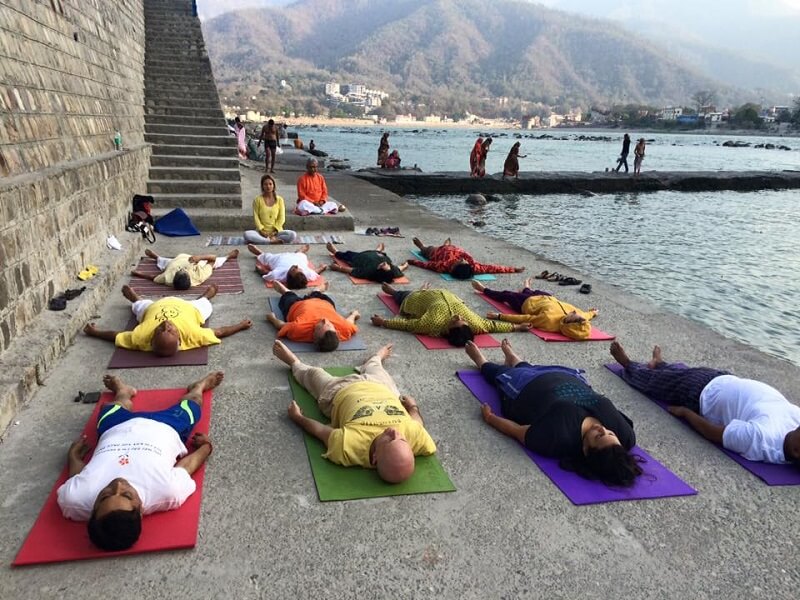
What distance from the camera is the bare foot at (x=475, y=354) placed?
17.2ft

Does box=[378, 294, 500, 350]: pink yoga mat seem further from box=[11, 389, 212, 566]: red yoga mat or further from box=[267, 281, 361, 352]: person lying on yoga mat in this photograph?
box=[11, 389, 212, 566]: red yoga mat

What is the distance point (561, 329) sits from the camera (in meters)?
6.27

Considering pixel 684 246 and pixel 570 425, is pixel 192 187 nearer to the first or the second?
pixel 570 425

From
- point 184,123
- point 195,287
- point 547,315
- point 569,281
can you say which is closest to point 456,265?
point 569,281

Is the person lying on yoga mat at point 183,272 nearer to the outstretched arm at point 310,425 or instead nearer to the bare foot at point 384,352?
the bare foot at point 384,352

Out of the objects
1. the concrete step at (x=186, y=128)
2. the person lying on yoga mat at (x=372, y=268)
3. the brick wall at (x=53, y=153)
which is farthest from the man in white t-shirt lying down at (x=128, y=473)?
the concrete step at (x=186, y=128)

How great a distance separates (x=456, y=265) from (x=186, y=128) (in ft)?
30.3

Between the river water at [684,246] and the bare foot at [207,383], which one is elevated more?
the bare foot at [207,383]

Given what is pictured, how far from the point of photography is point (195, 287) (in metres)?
7.19

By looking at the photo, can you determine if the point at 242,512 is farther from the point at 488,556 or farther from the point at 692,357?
the point at 692,357

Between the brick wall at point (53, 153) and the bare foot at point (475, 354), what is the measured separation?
12.3 feet

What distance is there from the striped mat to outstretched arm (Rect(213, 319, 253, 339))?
425cm

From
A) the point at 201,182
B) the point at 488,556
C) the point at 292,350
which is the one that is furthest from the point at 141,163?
the point at 488,556

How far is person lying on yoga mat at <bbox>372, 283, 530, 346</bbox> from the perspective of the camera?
5723mm
